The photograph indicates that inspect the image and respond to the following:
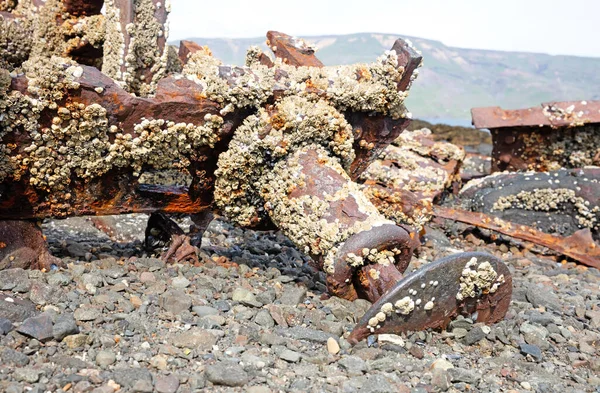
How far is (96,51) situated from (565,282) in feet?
14.9

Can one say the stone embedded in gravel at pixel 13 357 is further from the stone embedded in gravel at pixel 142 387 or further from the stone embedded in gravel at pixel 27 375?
the stone embedded in gravel at pixel 142 387

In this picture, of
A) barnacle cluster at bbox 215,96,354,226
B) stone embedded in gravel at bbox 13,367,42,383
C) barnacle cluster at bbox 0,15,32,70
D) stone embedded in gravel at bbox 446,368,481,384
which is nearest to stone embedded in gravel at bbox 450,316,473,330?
stone embedded in gravel at bbox 446,368,481,384

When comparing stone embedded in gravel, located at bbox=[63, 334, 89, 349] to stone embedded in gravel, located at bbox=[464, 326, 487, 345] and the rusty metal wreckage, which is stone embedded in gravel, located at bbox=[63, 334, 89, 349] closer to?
the rusty metal wreckage

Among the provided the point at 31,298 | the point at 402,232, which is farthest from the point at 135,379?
the point at 402,232

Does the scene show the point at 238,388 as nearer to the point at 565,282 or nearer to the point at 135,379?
the point at 135,379

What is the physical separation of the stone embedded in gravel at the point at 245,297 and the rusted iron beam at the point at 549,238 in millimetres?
3245

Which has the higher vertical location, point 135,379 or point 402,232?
point 402,232

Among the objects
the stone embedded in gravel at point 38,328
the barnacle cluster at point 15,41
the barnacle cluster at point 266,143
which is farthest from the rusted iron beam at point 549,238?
the stone embedded in gravel at point 38,328

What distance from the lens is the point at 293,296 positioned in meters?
3.48

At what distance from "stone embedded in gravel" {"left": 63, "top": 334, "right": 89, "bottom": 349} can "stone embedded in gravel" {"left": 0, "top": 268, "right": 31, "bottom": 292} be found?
613mm

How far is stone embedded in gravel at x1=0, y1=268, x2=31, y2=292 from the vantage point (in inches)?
121

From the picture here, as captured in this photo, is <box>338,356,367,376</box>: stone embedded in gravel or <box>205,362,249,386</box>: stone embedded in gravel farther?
<box>338,356,367,376</box>: stone embedded in gravel

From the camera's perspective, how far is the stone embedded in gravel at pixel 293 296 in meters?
3.44

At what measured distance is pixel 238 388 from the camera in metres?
2.45
